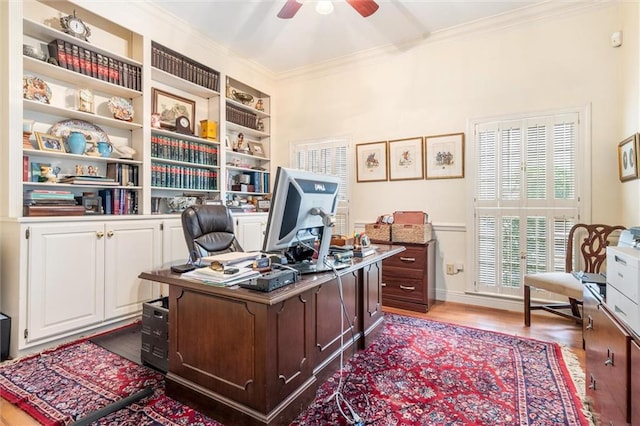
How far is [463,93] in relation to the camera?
3.56 metres

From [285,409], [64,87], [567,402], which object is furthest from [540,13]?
[64,87]

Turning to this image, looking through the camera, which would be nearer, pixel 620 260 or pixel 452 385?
pixel 620 260

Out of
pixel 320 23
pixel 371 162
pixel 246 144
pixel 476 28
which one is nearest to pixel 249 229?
pixel 246 144

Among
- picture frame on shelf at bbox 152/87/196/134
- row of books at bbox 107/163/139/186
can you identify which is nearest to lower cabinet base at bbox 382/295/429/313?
row of books at bbox 107/163/139/186

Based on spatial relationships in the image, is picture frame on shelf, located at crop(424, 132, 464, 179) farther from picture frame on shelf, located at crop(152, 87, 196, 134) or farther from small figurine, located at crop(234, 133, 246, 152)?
picture frame on shelf, located at crop(152, 87, 196, 134)

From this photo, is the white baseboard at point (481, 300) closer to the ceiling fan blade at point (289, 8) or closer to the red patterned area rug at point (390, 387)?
the red patterned area rug at point (390, 387)

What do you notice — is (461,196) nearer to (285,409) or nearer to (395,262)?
(395,262)

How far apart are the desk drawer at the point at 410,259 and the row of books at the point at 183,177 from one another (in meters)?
2.31

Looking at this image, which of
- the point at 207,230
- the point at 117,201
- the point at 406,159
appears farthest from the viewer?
the point at 406,159

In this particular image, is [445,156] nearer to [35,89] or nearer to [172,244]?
[172,244]

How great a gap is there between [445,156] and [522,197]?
0.89m

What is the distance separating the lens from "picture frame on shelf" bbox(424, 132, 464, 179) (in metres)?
3.57

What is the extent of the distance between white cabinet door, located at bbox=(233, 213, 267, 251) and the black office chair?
1.12 m

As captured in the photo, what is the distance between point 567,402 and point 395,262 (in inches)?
74.3
